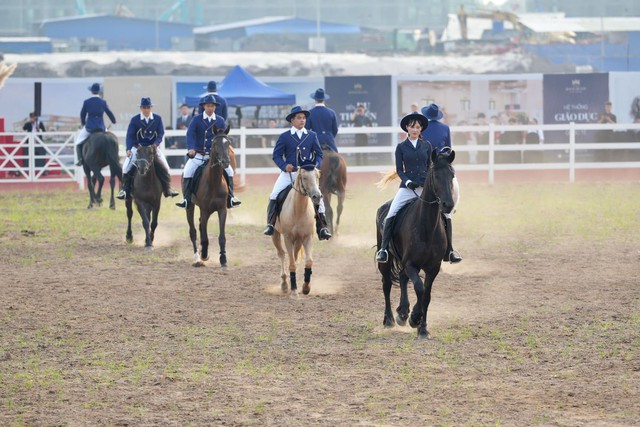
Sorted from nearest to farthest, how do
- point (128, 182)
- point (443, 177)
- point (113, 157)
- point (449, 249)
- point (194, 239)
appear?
point (443, 177) → point (449, 249) → point (194, 239) → point (128, 182) → point (113, 157)

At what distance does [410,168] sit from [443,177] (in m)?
1.01

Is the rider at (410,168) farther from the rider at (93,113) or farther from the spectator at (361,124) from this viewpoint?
the spectator at (361,124)

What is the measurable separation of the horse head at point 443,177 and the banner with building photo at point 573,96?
2588 centimetres

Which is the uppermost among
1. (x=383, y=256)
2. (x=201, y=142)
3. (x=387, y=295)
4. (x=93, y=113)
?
(x=93, y=113)

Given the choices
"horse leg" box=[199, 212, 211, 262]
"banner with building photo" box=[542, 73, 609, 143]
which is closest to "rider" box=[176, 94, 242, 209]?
"horse leg" box=[199, 212, 211, 262]

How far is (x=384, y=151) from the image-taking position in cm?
3164

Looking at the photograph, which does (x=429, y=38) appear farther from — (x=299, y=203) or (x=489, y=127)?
(x=299, y=203)

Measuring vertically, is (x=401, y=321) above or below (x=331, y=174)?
below

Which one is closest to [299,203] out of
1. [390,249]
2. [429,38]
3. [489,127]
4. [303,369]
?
[390,249]

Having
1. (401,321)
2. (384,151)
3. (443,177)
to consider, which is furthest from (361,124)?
(443,177)

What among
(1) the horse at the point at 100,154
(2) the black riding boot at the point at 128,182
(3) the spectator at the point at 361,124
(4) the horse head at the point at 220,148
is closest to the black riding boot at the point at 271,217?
(4) the horse head at the point at 220,148

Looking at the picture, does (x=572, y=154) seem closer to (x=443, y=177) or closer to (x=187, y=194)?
(x=187, y=194)

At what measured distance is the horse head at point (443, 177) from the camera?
10016 millimetres

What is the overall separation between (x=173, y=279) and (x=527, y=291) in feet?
15.3
